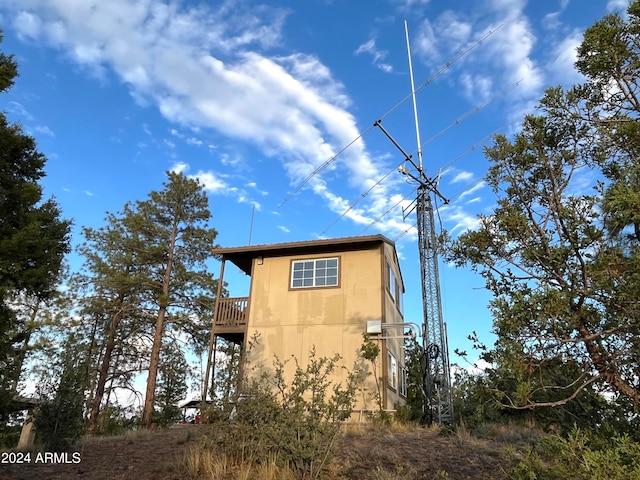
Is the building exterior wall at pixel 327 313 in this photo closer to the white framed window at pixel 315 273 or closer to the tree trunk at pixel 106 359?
the white framed window at pixel 315 273

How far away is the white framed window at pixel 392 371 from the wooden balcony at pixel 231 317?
5.03 metres

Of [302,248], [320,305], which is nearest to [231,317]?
[320,305]

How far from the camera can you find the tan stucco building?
13453 mm

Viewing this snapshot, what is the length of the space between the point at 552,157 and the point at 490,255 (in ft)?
3.81

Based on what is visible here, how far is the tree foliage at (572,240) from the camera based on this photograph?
10.2ft

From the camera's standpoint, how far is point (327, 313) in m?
13.9

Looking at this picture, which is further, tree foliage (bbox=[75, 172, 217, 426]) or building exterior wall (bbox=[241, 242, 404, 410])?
tree foliage (bbox=[75, 172, 217, 426])

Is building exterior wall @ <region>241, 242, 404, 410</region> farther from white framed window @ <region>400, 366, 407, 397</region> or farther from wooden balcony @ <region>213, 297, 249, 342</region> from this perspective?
white framed window @ <region>400, 366, 407, 397</region>

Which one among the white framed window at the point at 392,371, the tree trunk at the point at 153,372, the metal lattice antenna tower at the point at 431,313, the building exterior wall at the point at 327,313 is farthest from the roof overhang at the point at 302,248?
the tree trunk at the point at 153,372

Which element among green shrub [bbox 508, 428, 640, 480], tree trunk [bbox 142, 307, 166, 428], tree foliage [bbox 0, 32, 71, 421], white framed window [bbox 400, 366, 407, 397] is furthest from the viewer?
tree trunk [bbox 142, 307, 166, 428]

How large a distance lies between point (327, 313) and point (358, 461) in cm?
766

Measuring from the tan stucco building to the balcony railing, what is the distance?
4 cm

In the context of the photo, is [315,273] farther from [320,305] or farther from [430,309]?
[430,309]

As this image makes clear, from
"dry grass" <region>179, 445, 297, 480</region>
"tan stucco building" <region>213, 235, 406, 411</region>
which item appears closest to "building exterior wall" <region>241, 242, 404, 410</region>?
"tan stucco building" <region>213, 235, 406, 411</region>
